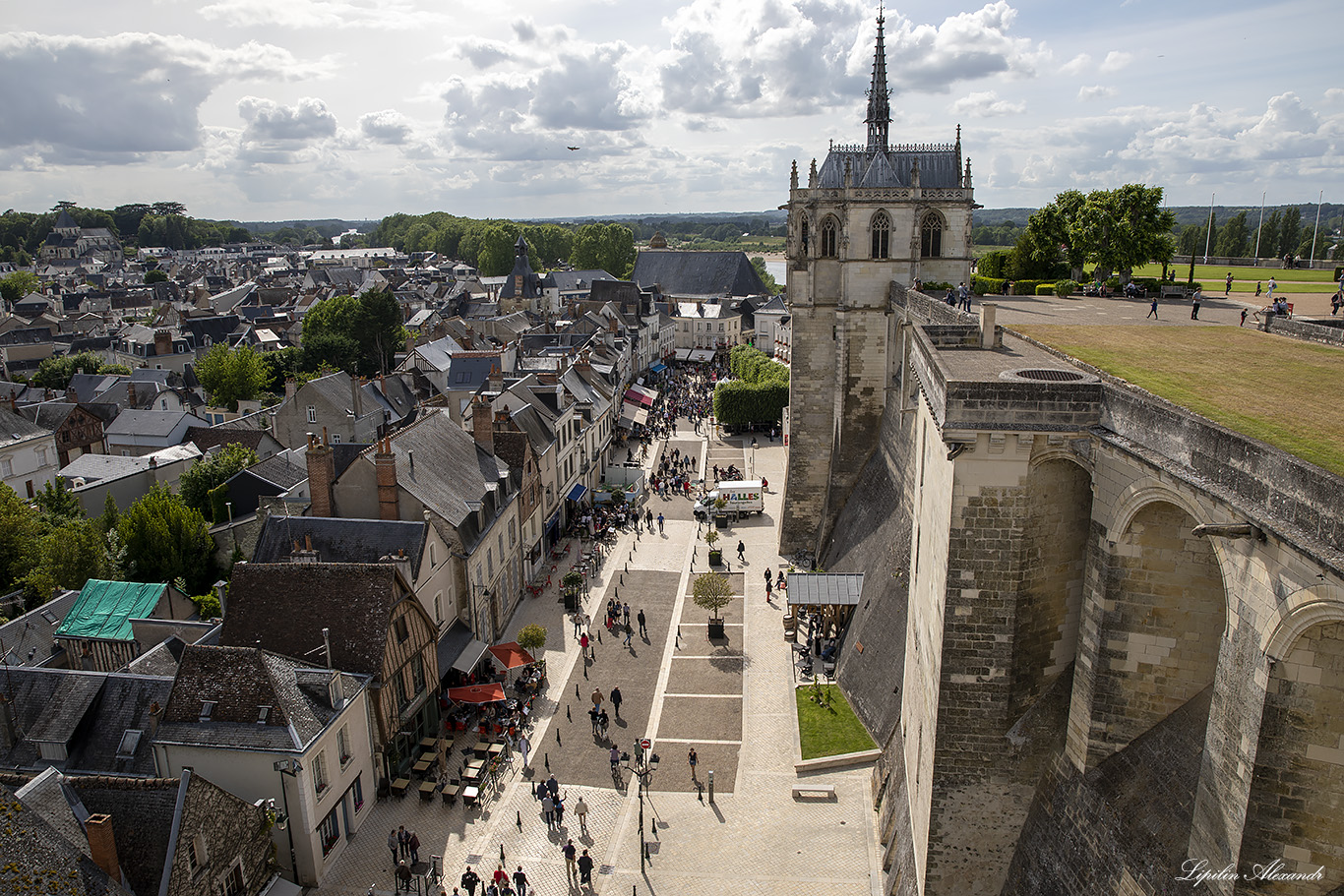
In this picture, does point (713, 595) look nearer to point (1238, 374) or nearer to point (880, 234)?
point (880, 234)

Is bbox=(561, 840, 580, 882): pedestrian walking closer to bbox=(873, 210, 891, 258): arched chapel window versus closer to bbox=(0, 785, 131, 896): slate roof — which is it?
bbox=(0, 785, 131, 896): slate roof

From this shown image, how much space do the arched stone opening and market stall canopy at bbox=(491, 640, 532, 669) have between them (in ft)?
67.9

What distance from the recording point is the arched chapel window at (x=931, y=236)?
31.9m

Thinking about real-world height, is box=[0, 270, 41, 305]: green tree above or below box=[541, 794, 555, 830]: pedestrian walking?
above

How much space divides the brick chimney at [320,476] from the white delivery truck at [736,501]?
20152 millimetres

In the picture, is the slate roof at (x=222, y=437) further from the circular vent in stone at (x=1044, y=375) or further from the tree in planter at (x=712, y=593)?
the circular vent in stone at (x=1044, y=375)

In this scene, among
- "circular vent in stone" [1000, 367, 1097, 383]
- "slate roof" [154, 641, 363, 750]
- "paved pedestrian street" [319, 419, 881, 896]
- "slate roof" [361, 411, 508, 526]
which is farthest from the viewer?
"slate roof" [361, 411, 508, 526]

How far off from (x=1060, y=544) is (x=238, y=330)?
8767cm

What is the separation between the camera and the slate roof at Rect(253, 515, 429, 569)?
24.8 meters

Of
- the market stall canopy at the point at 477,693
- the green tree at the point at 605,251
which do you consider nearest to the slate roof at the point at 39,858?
the market stall canopy at the point at 477,693

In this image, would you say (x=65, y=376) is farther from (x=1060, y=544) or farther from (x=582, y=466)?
(x=1060, y=544)

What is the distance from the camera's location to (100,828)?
14461mm

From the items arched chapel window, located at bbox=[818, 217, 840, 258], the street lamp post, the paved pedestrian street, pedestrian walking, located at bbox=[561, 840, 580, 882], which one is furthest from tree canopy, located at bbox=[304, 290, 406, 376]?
pedestrian walking, located at bbox=[561, 840, 580, 882]

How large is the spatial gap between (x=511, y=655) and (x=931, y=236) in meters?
21.5
